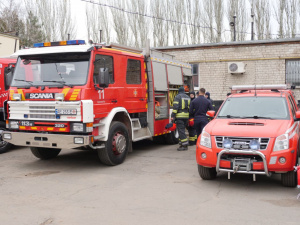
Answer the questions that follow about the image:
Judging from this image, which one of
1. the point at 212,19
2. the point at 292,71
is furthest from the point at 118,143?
the point at 212,19

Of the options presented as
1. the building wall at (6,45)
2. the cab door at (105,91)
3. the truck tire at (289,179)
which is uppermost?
the building wall at (6,45)

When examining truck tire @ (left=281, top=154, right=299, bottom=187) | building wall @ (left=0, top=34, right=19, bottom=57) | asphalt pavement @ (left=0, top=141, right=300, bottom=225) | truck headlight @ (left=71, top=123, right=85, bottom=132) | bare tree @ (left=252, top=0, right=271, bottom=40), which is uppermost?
bare tree @ (left=252, top=0, right=271, bottom=40)

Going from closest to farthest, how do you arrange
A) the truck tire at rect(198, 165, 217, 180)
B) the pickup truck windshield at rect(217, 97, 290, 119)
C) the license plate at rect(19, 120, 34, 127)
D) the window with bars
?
the truck tire at rect(198, 165, 217, 180)
the pickup truck windshield at rect(217, 97, 290, 119)
the license plate at rect(19, 120, 34, 127)
the window with bars

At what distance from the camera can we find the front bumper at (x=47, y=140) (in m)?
6.99

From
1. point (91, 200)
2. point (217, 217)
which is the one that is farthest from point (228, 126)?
point (91, 200)

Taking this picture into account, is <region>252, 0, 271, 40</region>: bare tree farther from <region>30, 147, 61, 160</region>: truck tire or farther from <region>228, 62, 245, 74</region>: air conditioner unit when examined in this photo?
<region>30, 147, 61, 160</region>: truck tire

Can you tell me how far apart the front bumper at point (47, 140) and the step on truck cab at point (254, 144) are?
244 centimetres

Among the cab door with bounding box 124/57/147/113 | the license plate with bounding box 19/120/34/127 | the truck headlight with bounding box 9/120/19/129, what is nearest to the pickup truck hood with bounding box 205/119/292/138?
the cab door with bounding box 124/57/147/113

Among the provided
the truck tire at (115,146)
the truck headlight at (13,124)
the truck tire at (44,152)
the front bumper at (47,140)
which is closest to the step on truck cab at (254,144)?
the truck tire at (115,146)

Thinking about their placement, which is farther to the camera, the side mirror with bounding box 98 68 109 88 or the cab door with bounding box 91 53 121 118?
the cab door with bounding box 91 53 121 118

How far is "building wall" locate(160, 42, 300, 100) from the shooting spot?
15.4 metres

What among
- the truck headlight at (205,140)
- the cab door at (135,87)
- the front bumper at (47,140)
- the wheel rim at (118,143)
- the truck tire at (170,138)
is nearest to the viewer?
the truck headlight at (205,140)

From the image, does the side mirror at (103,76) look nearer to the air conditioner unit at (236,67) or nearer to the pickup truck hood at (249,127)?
the pickup truck hood at (249,127)

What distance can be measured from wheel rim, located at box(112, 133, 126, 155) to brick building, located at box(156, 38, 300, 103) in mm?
9305
